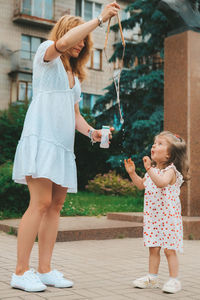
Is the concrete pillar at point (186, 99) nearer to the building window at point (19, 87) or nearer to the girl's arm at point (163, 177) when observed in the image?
the girl's arm at point (163, 177)

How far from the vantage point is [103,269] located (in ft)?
15.2

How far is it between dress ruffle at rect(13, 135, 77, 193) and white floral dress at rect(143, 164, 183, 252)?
704 mm

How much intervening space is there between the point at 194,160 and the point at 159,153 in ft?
13.4

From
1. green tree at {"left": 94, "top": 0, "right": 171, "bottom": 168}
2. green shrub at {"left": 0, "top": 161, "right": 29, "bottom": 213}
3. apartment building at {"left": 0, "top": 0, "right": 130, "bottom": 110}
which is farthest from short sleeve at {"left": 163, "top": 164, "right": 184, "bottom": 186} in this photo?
apartment building at {"left": 0, "top": 0, "right": 130, "bottom": 110}

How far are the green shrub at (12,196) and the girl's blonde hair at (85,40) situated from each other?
17.5ft

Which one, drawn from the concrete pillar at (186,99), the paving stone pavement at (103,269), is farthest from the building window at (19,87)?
the paving stone pavement at (103,269)

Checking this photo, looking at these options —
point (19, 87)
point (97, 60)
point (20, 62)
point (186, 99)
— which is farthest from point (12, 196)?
point (97, 60)

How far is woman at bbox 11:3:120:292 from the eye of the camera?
11.4ft

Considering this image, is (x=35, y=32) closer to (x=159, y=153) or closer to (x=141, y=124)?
(x=141, y=124)

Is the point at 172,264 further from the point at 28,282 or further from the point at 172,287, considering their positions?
the point at 28,282

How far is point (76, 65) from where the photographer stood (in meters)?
3.88

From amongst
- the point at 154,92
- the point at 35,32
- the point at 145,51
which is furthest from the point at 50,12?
the point at 154,92

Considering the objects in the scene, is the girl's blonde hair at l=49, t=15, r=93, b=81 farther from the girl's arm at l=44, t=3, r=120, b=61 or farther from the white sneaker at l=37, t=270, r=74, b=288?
the white sneaker at l=37, t=270, r=74, b=288

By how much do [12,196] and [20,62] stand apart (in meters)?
18.7
